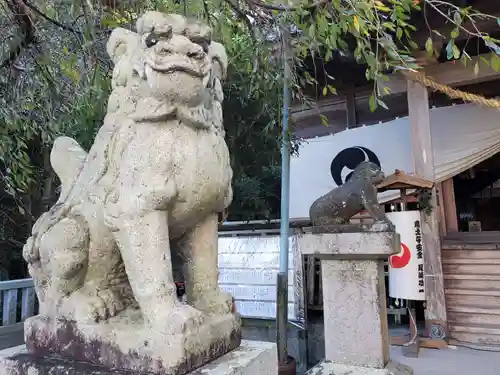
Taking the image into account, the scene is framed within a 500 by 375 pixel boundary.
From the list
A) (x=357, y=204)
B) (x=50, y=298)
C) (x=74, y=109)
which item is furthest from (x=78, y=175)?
(x=74, y=109)

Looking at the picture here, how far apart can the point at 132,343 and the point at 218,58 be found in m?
0.87

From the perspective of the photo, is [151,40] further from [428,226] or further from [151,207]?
[428,226]

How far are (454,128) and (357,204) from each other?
2.70 metres

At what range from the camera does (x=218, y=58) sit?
1.34m

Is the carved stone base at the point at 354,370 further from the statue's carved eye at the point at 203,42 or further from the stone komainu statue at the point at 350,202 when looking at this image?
the statue's carved eye at the point at 203,42

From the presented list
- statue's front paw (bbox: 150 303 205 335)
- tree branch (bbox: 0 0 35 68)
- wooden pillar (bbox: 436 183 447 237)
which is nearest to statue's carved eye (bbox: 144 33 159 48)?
statue's front paw (bbox: 150 303 205 335)

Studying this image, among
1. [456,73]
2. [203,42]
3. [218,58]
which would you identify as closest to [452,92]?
[456,73]

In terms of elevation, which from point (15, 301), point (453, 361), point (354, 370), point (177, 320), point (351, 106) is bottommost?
point (453, 361)

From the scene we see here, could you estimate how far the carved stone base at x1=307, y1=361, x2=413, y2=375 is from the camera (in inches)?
112

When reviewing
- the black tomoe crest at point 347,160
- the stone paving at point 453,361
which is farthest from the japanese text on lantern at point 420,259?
the black tomoe crest at point 347,160

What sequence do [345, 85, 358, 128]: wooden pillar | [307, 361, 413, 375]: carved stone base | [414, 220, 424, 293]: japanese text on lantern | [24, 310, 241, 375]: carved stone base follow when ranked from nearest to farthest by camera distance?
[24, 310, 241, 375]: carved stone base, [307, 361, 413, 375]: carved stone base, [414, 220, 424, 293]: japanese text on lantern, [345, 85, 358, 128]: wooden pillar

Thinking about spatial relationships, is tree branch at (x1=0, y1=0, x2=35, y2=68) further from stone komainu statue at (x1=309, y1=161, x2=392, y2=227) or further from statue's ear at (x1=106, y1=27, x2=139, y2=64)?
stone komainu statue at (x1=309, y1=161, x2=392, y2=227)

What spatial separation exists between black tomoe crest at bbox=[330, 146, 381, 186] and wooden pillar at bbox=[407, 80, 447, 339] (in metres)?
0.94

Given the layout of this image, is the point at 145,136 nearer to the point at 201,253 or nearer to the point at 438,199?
the point at 201,253
